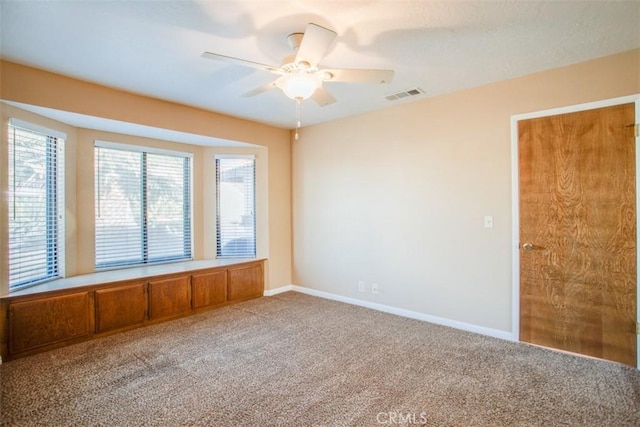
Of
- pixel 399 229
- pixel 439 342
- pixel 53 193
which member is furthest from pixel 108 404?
pixel 399 229

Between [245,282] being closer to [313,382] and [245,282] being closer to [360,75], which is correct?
[313,382]

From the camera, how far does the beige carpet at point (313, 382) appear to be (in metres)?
2.09

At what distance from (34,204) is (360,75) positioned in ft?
11.2

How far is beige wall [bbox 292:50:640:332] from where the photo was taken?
317 cm

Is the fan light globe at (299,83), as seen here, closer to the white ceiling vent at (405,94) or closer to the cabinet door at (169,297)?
the white ceiling vent at (405,94)

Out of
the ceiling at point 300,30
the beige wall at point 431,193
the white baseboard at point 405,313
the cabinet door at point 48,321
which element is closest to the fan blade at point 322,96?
the ceiling at point 300,30

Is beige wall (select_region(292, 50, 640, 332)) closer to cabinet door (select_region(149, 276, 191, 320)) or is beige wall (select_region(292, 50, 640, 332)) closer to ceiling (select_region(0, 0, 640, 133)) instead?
ceiling (select_region(0, 0, 640, 133))

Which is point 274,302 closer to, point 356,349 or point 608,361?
point 356,349

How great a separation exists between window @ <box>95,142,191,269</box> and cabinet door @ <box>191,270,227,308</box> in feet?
2.44

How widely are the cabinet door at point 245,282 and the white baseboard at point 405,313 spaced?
0.65 feet

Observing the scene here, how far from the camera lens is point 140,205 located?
14.3ft

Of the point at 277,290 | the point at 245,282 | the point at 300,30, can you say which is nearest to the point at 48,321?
the point at 245,282

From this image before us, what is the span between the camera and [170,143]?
4578mm

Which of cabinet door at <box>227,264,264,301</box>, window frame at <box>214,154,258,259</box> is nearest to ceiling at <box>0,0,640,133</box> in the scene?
window frame at <box>214,154,258,259</box>
